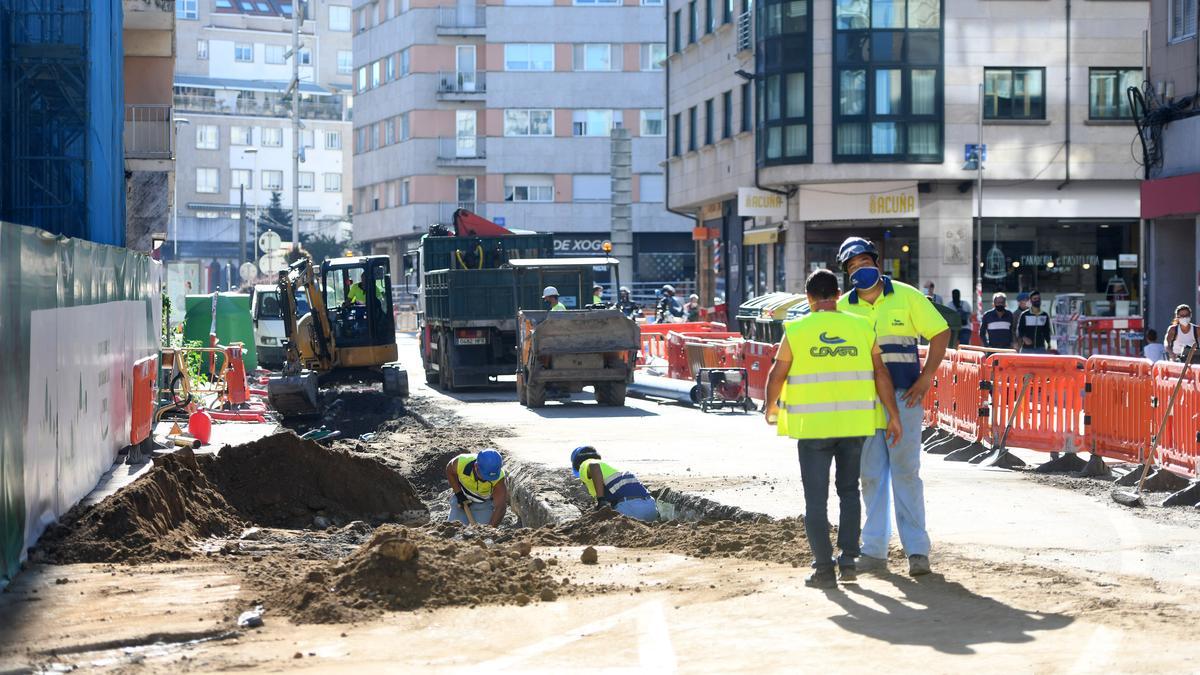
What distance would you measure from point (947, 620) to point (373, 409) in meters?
20.4

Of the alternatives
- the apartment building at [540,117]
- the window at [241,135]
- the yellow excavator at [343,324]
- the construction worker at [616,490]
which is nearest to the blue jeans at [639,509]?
the construction worker at [616,490]

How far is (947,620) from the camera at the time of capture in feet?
26.0

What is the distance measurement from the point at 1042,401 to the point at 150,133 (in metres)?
25.8

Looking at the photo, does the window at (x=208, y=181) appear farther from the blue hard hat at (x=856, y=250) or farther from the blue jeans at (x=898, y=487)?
the blue jeans at (x=898, y=487)

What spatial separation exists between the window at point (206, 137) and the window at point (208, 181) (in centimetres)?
150

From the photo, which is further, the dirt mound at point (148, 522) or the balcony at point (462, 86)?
the balcony at point (462, 86)

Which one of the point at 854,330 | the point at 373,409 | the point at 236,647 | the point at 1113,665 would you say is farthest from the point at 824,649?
the point at 373,409

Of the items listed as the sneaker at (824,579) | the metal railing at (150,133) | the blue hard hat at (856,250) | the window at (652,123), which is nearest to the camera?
the sneaker at (824,579)

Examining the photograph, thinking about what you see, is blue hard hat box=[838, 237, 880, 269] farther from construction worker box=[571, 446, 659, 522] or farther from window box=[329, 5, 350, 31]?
window box=[329, 5, 350, 31]

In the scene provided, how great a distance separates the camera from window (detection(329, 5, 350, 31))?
11894 cm

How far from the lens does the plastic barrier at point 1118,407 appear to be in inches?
554

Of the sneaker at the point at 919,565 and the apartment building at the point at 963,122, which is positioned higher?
the apartment building at the point at 963,122

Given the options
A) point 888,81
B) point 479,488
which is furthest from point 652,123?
point 479,488

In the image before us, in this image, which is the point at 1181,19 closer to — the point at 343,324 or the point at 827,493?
the point at 343,324
